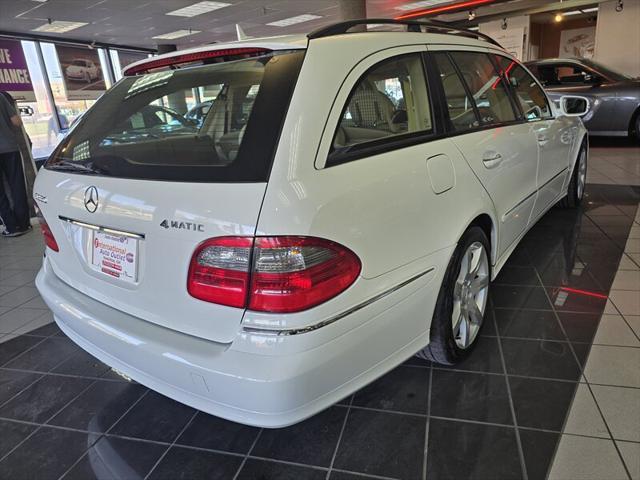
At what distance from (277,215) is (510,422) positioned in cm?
121

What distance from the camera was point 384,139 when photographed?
1.60m

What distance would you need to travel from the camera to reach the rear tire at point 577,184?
403 centimetres

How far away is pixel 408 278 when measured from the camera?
1541 mm

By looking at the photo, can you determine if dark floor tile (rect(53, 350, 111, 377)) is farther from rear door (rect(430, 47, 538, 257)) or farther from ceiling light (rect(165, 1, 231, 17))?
ceiling light (rect(165, 1, 231, 17))

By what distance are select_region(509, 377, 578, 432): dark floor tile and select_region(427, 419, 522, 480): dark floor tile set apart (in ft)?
0.39

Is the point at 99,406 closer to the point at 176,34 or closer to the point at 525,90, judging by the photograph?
the point at 525,90

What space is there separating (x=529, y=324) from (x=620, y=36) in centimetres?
1186

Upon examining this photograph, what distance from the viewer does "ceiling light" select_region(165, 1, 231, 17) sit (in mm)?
9742

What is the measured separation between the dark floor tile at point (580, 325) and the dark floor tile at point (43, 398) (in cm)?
235

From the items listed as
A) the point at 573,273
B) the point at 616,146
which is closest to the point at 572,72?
the point at 616,146

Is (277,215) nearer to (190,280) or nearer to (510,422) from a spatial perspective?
(190,280)

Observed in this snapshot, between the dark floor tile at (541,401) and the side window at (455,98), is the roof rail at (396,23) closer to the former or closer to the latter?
the side window at (455,98)

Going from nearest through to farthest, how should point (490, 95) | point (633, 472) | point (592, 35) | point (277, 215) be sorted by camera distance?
1. point (277, 215)
2. point (633, 472)
3. point (490, 95)
4. point (592, 35)

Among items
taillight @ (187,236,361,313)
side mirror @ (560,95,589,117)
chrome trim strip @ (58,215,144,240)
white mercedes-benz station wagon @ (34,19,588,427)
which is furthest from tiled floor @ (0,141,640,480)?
side mirror @ (560,95,589,117)
